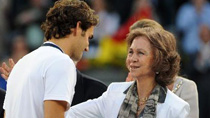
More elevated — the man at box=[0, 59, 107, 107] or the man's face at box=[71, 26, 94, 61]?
the man's face at box=[71, 26, 94, 61]

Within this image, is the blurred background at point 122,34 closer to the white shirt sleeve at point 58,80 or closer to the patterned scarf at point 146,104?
the patterned scarf at point 146,104

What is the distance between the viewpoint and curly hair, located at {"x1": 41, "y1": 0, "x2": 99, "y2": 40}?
4.65 metres

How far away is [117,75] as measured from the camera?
440 inches

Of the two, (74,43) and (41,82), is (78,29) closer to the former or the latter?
(74,43)

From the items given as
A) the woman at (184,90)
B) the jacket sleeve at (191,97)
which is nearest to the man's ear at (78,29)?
the woman at (184,90)

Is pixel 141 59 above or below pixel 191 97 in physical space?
above

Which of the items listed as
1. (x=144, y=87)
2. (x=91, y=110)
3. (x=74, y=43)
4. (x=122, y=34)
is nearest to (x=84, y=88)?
(x=91, y=110)

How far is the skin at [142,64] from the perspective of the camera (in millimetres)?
4789

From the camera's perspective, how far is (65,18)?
A: 468cm

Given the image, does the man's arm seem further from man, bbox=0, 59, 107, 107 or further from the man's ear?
man, bbox=0, 59, 107, 107

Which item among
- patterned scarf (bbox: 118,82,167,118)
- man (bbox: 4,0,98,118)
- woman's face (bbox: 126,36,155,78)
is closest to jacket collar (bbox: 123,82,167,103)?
patterned scarf (bbox: 118,82,167,118)

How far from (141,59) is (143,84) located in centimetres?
18

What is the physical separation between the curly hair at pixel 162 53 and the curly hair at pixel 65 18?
396 millimetres

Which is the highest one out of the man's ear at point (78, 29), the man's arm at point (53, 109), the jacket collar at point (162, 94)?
the man's ear at point (78, 29)
